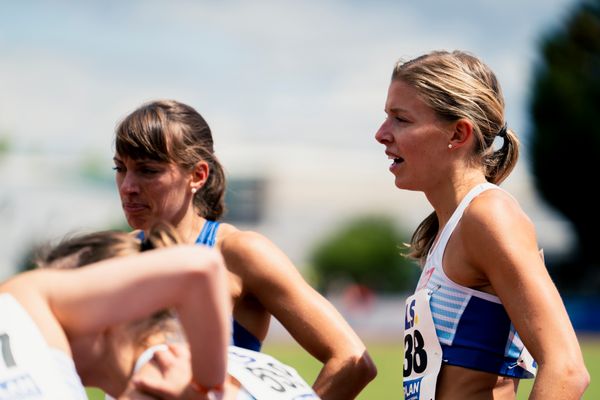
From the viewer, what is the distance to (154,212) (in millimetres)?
3793

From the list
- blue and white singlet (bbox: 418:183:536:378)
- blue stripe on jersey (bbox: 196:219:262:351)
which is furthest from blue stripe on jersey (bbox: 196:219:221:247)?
blue and white singlet (bbox: 418:183:536:378)

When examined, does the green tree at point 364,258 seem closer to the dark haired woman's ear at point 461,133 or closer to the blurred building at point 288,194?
the blurred building at point 288,194

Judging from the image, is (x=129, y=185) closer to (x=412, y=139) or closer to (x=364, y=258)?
(x=412, y=139)

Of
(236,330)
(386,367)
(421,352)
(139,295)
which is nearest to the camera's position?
(139,295)

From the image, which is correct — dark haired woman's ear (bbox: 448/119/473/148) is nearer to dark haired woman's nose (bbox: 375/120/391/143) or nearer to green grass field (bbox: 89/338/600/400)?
dark haired woman's nose (bbox: 375/120/391/143)

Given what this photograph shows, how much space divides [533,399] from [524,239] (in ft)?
1.56

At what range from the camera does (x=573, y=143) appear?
41.7m

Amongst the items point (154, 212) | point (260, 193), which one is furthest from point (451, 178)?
point (260, 193)

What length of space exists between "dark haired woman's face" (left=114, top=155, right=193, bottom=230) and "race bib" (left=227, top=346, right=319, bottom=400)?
37.7 inches

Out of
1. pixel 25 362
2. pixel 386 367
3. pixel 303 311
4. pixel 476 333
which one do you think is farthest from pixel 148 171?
pixel 386 367

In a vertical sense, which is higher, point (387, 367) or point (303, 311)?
point (303, 311)

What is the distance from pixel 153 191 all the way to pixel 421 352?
3.73 feet

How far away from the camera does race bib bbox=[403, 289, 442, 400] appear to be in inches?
129

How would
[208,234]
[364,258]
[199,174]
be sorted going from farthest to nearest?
1. [364,258]
2. [199,174]
3. [208,234]
